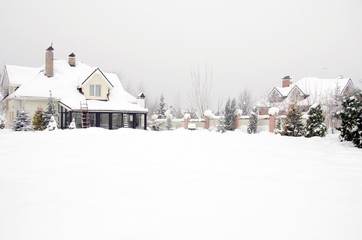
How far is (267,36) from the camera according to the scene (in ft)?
103

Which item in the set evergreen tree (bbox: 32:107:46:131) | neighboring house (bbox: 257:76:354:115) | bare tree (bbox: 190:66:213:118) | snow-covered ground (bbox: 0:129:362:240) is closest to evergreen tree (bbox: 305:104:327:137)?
snow-covered ground (bbox: 0:129:362:240)

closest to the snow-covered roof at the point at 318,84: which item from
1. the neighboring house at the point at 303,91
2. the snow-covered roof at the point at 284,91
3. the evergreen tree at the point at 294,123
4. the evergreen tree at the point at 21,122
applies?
the neighboring house at the point at 303,91

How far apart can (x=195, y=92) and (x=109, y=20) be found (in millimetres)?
21796

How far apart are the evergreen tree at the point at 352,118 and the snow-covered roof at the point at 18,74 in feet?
81.3

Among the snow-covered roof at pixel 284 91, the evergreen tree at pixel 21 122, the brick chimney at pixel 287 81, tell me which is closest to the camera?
the evergreen tree at pixel 21 122

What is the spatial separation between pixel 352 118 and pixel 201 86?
A: 56.5 feet

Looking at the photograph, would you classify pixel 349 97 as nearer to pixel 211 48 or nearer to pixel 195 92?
pixel 195 92

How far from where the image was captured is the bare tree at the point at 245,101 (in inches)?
1524

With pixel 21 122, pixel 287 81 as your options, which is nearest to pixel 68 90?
pixel 21 122

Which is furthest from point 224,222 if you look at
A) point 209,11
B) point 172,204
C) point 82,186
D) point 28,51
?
point 28,51

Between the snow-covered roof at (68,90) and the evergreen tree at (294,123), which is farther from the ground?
the snow-covered roof at (68,90)

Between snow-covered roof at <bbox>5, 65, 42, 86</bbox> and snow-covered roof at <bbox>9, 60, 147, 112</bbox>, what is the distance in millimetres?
1210

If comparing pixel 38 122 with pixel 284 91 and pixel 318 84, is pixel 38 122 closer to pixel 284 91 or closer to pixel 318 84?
pixel 284 91

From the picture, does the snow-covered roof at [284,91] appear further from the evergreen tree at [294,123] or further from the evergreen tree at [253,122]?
the evergreen tree at [294,123]
